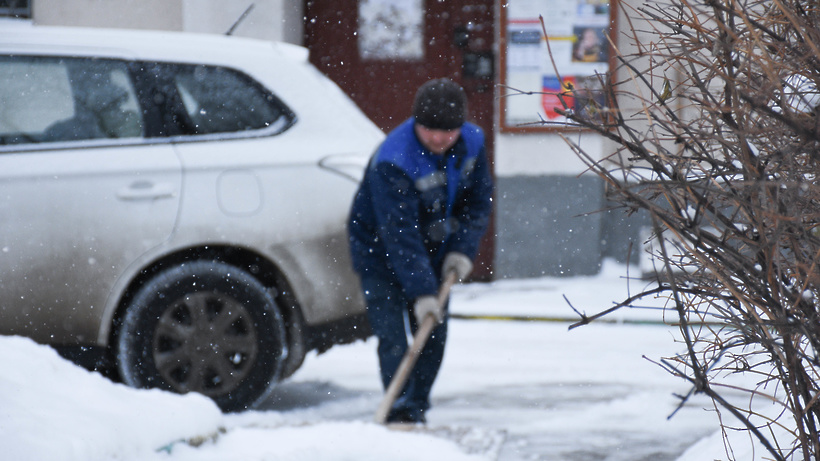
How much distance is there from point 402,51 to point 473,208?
425 cm

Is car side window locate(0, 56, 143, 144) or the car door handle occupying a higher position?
car side window locate(0, 56, 143, 144)

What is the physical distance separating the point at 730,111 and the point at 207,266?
285cm

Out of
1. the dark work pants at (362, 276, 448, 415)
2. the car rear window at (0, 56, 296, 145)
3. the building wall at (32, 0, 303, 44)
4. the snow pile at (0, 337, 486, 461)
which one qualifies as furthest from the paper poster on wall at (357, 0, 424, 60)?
the snow pile at (0, 337, 486, 461)

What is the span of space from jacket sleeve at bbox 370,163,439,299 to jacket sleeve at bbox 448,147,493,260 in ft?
1.17

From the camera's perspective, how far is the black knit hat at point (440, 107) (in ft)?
12.4

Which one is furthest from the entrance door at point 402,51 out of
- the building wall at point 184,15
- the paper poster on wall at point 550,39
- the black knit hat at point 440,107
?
the black knit hat at point 440,107

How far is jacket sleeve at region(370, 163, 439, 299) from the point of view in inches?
149

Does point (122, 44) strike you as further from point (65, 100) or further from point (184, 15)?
point (184, 15)

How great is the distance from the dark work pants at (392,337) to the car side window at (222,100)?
0.86 meters

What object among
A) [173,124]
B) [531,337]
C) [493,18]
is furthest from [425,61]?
[173,124]

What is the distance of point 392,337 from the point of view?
13.0ft

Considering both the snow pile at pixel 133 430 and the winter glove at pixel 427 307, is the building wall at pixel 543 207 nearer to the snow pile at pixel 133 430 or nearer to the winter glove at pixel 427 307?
the winter glove at pixel 427 307

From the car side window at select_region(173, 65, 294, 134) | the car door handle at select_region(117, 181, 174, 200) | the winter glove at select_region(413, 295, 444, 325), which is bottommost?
the winter glove at select_region(413, 295, 444, 325)

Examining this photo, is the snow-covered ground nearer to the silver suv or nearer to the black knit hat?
the silver suv
